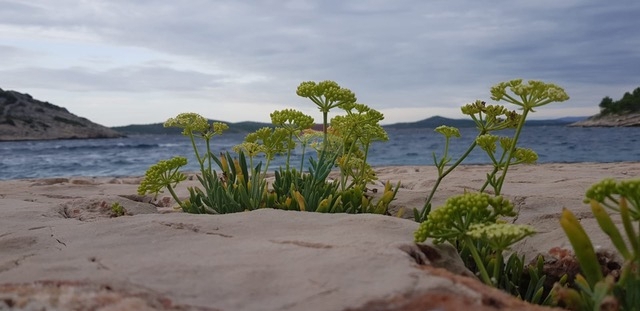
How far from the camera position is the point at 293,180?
4031 mm

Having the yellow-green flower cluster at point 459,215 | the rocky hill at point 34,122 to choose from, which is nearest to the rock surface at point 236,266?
the yellow-green flower cluster at point 459,215

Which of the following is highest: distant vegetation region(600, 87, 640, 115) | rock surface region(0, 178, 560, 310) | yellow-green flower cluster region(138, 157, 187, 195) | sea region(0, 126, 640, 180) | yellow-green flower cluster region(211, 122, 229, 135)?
distant vegetation region(600, 87, 640, 115)

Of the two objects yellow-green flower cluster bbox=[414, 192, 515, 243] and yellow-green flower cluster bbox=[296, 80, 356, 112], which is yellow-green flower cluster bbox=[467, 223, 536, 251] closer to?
yellow-green flower cluster bbox=[414, 192, 515, 243]

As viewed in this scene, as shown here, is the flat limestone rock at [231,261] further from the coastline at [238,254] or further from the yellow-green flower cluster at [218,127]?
the yellow-green flower cluster at [218,127]

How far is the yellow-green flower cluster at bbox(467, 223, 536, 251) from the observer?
2010 mm

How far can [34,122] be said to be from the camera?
6862 centimetres

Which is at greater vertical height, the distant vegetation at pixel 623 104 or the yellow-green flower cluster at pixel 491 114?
the distant vegetation at pixel 623 104

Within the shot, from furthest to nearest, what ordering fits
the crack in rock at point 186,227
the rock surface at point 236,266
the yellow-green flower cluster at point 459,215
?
the crack in rock at point 186,227
the yellow-green flower cluster at point 459,215
the rock surface at point 236,266

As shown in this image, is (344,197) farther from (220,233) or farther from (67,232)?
(67,232)

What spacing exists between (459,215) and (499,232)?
24 cm

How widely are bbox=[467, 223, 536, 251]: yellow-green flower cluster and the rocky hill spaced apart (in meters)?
69.9

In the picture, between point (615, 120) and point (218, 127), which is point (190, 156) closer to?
point (218, 127)

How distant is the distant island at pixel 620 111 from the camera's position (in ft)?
253

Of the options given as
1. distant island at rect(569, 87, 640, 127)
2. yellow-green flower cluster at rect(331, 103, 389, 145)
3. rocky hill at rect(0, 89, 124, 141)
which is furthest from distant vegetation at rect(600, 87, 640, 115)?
yellow-green flower cluster at rect(331, 103, 389, 145)
